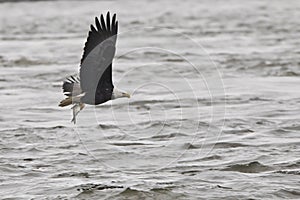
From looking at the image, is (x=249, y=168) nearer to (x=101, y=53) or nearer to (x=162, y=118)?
(x=101, y=53)

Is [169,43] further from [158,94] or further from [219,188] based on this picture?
[219,188]

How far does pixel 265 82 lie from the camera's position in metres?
16.2

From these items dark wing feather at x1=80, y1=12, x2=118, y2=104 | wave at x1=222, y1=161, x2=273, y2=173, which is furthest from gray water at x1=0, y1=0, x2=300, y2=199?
dark wing feather at x1=80, y1=12, x2=118, y2=104

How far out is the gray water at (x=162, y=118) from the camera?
31.4ft

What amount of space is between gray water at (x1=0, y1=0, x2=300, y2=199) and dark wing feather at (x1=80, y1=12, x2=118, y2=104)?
109 cm

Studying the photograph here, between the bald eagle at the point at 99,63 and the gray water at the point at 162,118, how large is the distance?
95cm

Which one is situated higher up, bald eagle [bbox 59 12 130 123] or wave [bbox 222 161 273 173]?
bald eagle [bbox 59 12 130 123]

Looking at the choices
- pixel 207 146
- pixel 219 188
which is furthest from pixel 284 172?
pixel 207 146

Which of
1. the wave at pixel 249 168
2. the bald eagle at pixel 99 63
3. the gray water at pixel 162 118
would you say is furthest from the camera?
the wave at pixel 249 168

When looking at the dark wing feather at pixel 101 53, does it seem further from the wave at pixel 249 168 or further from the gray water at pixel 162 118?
the wave at pixel 249 168

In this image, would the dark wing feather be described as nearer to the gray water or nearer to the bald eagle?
the bald eagle

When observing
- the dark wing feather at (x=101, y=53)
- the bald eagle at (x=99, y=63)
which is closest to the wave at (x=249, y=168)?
the bald eagle at (x=99, y=63)

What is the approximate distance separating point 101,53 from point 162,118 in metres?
4.27

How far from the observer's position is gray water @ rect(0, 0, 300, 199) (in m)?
9.59
